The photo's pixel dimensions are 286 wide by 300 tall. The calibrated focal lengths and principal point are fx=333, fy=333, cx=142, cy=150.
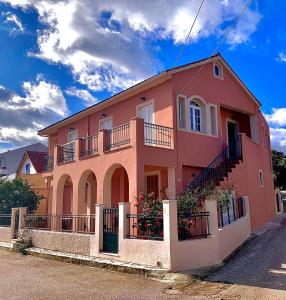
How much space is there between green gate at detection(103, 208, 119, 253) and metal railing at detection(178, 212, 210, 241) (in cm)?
253

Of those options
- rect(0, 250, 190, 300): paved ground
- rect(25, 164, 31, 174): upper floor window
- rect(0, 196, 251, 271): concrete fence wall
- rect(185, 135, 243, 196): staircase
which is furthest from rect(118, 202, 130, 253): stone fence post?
rect(25, 164, 31, 174): upper floor window

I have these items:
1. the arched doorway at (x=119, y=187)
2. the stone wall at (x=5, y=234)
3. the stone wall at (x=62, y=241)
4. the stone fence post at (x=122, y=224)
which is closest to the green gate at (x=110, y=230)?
the stone fence post at (x=122, y=224)

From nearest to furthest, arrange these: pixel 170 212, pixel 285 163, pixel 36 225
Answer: pixel 170 212, pixel 36 225, pixel 285 163

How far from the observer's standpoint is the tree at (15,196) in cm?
2023

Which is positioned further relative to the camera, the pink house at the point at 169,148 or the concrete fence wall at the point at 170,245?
the pink house at the point at 169,148

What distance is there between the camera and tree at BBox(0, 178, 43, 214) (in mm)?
20234

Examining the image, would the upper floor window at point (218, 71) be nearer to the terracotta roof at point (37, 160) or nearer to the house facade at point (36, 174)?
the house facade at point (36, 174)

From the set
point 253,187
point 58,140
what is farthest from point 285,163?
point 58,140

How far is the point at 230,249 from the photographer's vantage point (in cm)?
1161

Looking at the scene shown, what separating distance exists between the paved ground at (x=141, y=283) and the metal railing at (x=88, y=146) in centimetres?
557

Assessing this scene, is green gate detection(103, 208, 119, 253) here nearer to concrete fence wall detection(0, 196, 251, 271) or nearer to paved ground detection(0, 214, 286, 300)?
concrete fence wall detection(0, 196, 251, 271)

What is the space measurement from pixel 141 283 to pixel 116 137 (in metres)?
7.31

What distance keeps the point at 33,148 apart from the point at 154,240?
3825 cm

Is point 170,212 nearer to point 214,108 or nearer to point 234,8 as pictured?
point 234,8
